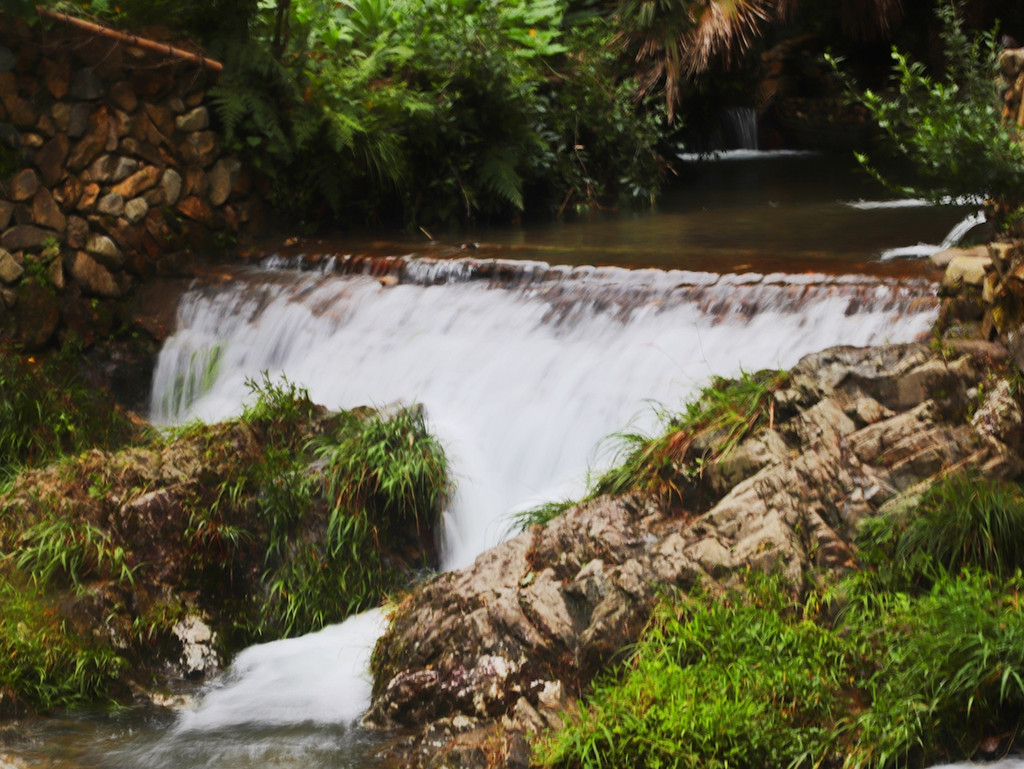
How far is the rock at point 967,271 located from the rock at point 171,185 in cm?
593

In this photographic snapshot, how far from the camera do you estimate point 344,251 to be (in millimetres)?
8742

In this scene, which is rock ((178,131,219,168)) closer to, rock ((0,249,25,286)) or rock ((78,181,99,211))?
rock ((78,181,99,211))

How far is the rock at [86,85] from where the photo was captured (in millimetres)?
7953

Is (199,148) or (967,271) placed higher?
(199,148)

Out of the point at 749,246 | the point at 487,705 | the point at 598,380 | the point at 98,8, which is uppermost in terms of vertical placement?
the point at 98,8

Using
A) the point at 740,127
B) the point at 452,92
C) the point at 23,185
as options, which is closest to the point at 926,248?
the point at 452,92

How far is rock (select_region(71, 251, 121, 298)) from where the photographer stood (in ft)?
26.3

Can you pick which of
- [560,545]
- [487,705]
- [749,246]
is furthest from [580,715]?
[749,246]

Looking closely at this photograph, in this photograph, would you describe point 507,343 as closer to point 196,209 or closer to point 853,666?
point 853,666

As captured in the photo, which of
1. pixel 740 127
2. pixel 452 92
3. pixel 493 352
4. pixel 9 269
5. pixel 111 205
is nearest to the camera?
pixel 493 352

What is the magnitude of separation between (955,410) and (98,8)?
6.68 meters

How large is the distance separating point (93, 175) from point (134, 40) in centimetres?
103

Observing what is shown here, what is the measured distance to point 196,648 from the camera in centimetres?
517

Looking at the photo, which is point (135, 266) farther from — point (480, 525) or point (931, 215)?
point (931, 215)
